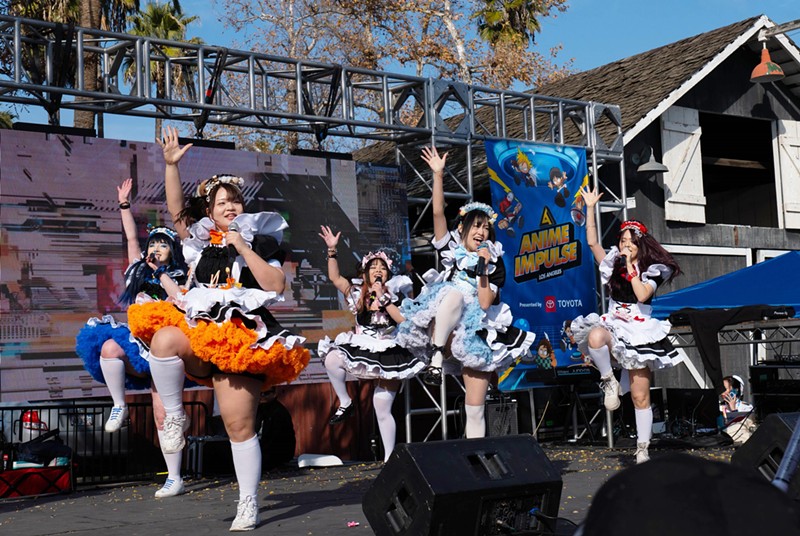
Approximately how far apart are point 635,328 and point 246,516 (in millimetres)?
3847

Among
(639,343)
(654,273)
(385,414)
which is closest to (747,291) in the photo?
(654,273)

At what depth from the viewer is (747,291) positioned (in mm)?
12141

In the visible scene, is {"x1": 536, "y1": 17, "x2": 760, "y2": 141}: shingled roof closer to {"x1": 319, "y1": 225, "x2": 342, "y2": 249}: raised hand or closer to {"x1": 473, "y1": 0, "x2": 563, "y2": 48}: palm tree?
{"x1": 319, "y1": 225, "x2": 342, "y2": 249}: raised hand

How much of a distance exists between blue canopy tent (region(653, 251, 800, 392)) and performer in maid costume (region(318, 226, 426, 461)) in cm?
402

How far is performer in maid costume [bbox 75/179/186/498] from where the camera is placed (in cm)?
764

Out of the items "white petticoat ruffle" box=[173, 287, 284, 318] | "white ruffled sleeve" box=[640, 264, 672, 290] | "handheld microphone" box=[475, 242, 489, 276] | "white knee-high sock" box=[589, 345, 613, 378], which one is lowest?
"white knee-high sock" box=[589, 345, 613, 378]

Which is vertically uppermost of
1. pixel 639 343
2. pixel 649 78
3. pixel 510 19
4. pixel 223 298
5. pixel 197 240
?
pixel 510 19

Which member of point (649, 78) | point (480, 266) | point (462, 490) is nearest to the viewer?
point (462, 490)

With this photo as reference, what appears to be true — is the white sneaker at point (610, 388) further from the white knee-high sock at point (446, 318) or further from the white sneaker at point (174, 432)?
the white sneaker at point (174, 432)

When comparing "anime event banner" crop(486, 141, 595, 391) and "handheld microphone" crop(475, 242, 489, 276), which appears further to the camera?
"anime event banner" crop(486, 141, 595, 391)

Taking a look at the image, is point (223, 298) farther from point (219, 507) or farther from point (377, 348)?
point (377, 348)

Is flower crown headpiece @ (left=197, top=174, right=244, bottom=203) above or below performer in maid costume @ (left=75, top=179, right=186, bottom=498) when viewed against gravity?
above

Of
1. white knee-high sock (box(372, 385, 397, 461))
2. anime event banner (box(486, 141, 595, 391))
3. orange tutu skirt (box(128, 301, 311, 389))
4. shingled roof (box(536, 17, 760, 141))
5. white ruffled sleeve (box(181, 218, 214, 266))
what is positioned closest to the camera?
orange tutu skirt (box(128, 301, 311, 389))

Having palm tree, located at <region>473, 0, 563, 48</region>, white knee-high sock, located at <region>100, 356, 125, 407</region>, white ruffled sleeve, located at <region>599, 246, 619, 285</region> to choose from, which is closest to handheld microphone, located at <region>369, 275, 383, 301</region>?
white ruffled sleeve, located at <region>599, 246, 619, 285</region>
